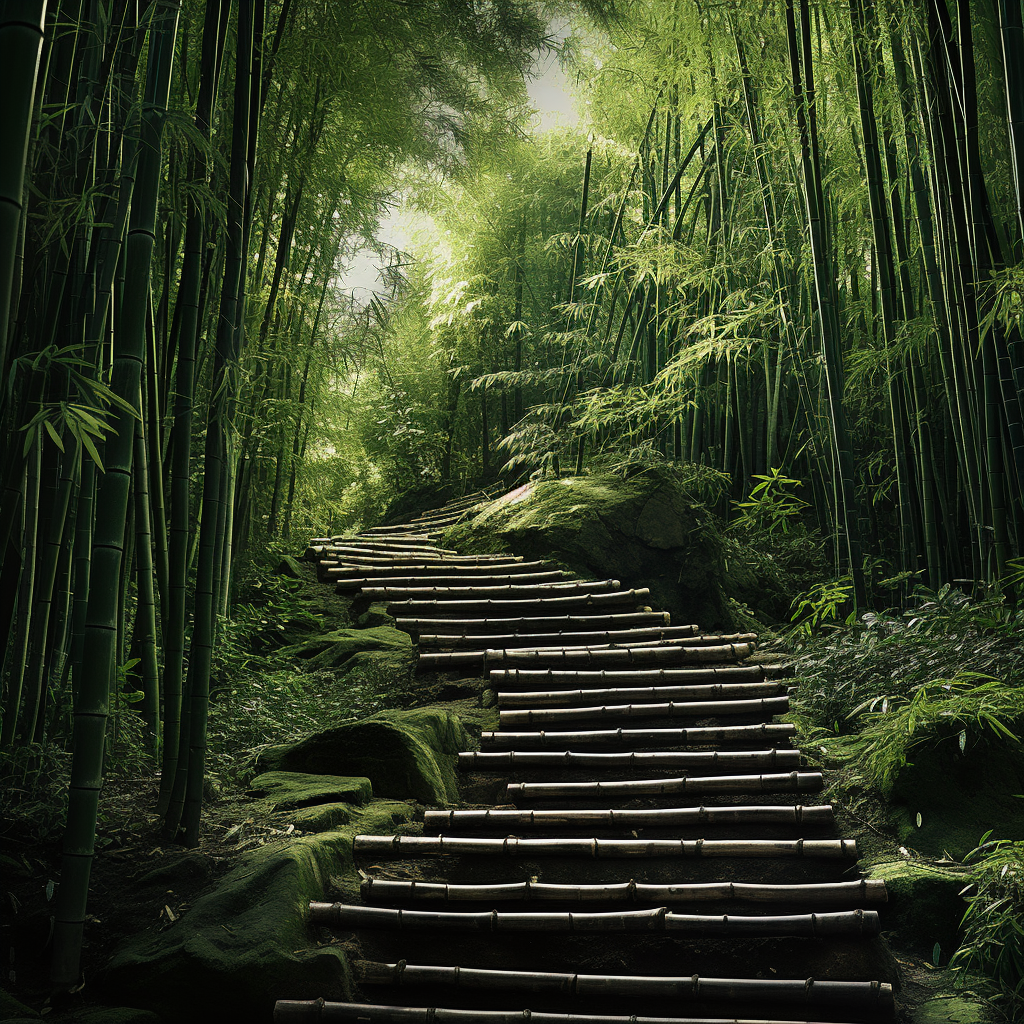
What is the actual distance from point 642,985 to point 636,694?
132 centimetres

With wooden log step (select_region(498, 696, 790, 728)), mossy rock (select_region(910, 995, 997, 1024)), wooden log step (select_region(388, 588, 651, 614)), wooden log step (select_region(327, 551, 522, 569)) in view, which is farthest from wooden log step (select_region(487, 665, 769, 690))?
wooden log step (select_region(327, 551, 522, 569))

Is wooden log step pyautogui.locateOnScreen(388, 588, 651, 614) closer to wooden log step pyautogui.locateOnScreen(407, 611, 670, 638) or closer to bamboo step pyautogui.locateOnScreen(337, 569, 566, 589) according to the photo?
wooden log step pyautogui.locateOnScreen(407, 611, 670, 638)

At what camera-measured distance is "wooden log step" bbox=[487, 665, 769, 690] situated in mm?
2848

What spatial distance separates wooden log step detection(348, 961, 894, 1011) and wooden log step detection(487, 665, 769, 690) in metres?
1.37

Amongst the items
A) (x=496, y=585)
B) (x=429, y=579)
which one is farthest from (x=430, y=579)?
(x=496, y=585)

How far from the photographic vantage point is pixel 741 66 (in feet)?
11.9

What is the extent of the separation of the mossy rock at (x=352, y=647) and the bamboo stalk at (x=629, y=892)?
5.31 ft

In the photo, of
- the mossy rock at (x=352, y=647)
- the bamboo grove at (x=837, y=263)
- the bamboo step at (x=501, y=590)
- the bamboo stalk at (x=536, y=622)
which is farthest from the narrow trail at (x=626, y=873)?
the bamboo grove at (x=837, y=263)

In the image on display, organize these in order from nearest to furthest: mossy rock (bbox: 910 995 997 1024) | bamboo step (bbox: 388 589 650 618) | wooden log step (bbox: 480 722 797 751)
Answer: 1. mossy rock (bbox: 910 995 997 1024)
2. wooden log step (bbox: 480 722 797 751)
3. bamboo step (bbox: 388 589 650 618)

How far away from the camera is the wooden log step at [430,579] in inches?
168

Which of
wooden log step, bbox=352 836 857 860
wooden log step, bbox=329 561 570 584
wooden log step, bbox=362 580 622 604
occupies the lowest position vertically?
wooden log step, bbox=352 836 857 860

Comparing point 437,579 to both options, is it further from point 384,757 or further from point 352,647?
point 384,757

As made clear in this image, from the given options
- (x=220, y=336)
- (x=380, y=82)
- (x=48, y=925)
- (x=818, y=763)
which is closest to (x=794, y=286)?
(x=380, y=82)

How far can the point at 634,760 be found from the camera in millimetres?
2410
